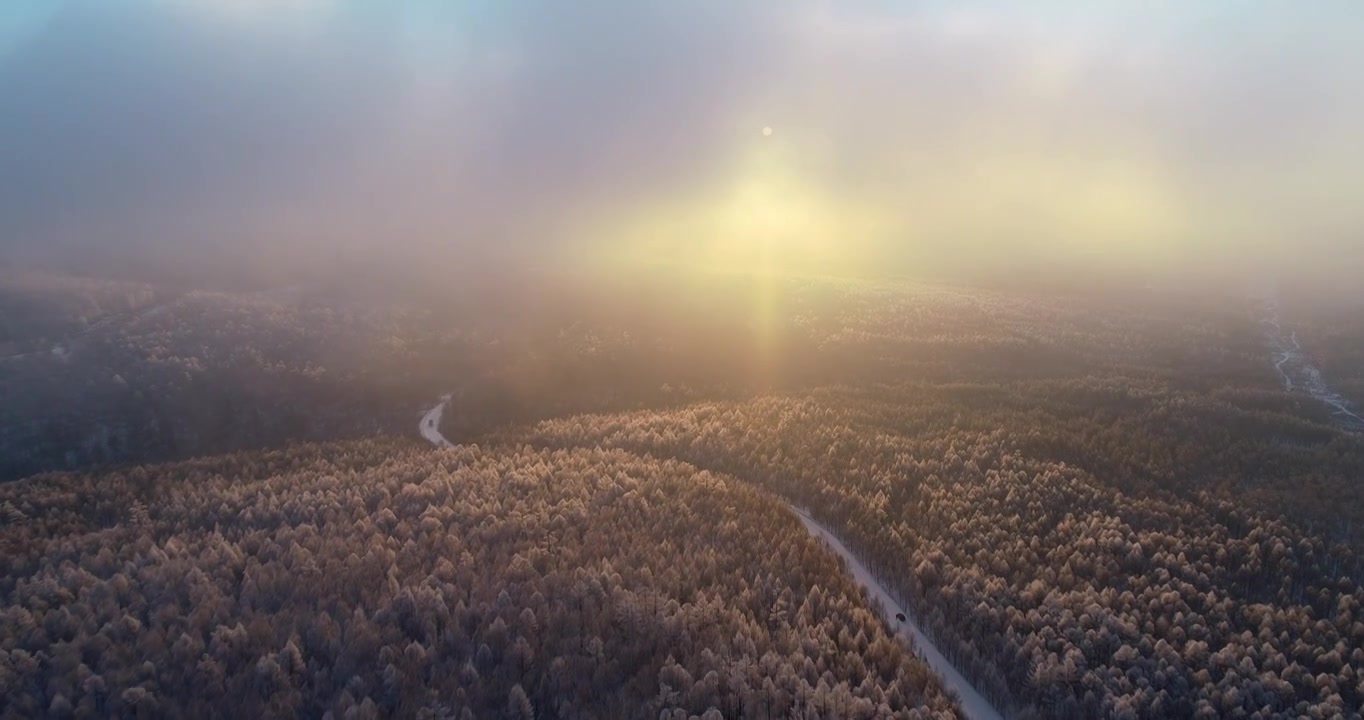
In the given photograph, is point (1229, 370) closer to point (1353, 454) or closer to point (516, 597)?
Result: point (1353, 454)

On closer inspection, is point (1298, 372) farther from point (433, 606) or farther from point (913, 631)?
point (433, 606)

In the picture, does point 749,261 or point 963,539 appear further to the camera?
point 749,261

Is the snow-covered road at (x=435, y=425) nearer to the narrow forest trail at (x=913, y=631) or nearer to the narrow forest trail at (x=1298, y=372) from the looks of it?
the narrow forest trail at (x=913, y=631)

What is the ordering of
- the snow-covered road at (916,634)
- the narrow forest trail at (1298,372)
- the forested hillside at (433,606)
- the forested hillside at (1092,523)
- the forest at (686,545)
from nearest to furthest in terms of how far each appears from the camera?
Answer: 1. the forested hillside at (433,606)
2. the forest at (686,545)
3. the forested hillside at (1092,523)
4. the snow-covered road at (916,634)
5. the narrow forest trail at (1298,372)

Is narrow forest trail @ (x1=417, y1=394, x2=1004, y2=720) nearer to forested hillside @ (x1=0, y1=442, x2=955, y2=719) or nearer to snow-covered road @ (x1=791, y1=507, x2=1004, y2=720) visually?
snow-covered road @ (x1=791, y1=507, x2=1004, y2=720)

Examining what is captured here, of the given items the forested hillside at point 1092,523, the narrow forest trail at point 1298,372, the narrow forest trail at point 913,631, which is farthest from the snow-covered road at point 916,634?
the narrow forest trail at point 1298,372

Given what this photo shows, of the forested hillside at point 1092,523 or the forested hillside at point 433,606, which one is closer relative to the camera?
the forested hillside at point 433,606

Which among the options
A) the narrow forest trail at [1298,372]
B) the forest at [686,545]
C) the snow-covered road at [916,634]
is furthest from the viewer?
the narrow forest trail at [1298,372]

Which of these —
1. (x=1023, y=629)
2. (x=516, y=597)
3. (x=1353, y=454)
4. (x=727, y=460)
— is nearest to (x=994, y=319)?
(x=1353, y=454)
